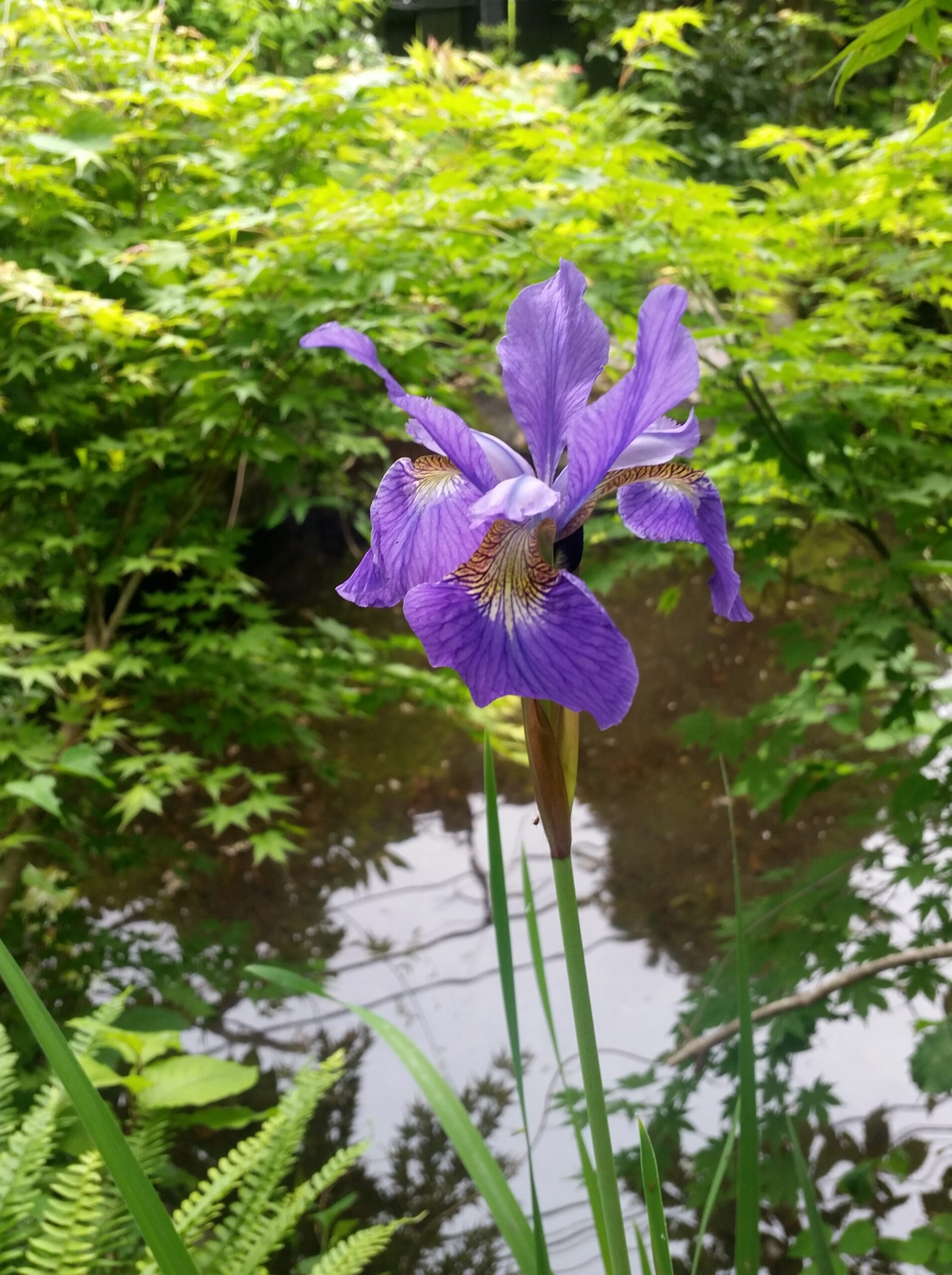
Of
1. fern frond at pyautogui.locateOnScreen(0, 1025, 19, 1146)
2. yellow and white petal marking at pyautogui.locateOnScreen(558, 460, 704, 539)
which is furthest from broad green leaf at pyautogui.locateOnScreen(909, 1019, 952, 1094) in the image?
fern frond at pyautogui.locateOnScreen(0, 1025, 19, 1146)

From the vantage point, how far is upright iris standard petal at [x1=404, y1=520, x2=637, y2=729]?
0.31 meters

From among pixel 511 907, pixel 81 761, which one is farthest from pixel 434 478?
pixel 511 907

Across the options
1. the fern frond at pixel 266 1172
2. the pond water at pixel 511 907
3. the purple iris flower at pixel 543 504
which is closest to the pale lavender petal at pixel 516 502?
Answer: the purple iris flower at pixel 543 504

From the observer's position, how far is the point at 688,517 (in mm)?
399

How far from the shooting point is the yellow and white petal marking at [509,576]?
33 centimetres

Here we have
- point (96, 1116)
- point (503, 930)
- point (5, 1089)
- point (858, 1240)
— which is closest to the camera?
point (96, 1116)

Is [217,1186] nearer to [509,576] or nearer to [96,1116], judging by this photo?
[96,1116]

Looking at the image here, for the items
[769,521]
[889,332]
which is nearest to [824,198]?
[889,332]

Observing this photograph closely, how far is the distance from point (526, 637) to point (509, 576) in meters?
0.03

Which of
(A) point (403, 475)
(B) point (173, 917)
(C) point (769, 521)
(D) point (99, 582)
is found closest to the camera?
(A) point (403, 475)

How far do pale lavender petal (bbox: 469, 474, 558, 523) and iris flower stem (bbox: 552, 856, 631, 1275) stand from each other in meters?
0.13

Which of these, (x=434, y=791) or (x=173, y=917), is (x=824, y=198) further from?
(x=173, y=917)

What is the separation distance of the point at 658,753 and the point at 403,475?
2310 millimetres

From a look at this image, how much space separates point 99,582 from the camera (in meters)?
1.42
